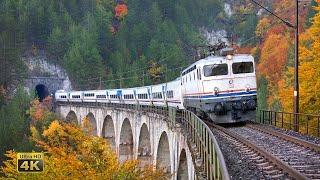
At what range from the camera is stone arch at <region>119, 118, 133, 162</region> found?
1794 inches

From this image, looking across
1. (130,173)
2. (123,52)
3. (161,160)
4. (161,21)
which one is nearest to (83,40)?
(123,52)

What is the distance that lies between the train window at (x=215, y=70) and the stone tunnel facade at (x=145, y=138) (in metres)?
2.82

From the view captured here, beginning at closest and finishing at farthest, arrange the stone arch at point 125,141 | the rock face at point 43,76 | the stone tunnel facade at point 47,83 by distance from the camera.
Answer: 1. the stone arch at point 125,141
2. the stone tunnel facade at point 47,83
3. the rock face at point 43,76

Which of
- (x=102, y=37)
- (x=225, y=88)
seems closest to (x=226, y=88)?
(x=225, y=88)

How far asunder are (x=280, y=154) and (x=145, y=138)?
1064 inches

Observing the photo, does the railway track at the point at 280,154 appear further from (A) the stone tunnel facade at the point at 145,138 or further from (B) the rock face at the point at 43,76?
(B) the rock face at the point at 43,76

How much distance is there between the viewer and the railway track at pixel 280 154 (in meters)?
9.40

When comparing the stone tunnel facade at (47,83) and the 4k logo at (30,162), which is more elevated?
the stone tunnel facade at (47,83)

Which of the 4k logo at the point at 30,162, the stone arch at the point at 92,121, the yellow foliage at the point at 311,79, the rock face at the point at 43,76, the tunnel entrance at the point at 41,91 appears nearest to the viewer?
the 4k logo at the point at 30,162

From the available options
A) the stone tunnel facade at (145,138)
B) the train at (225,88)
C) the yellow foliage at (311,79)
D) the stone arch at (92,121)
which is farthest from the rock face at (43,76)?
the train at (225,88)

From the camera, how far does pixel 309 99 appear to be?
25906 millimetres

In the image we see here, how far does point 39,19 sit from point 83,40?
35.2 ft

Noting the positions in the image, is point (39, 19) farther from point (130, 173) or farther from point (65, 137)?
point (130, 173)

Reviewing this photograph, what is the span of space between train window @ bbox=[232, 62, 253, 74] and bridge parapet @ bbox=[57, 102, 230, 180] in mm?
2916
